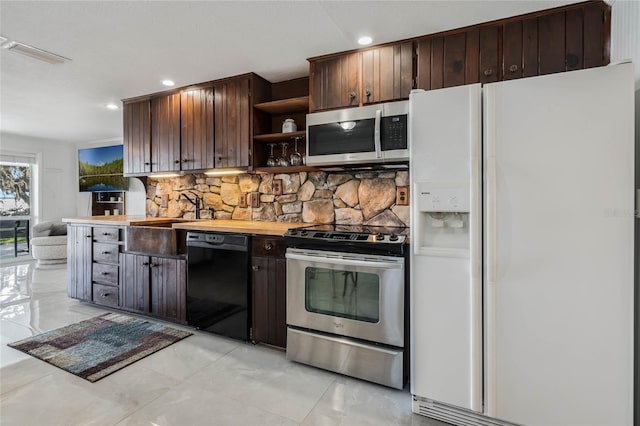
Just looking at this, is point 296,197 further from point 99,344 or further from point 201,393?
point 99,344

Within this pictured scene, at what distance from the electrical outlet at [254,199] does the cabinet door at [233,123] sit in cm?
44

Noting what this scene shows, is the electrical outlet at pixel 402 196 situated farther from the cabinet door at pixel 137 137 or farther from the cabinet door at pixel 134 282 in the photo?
the cabinet door at pixel 137 137

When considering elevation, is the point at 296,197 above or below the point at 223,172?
below

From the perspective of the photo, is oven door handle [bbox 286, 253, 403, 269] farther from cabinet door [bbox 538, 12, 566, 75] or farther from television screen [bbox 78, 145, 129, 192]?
television screen [bbox 78, 145, 129, 192]

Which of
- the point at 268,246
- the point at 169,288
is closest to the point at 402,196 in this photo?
the point at 268,246

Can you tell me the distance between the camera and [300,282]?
2361 millimetres

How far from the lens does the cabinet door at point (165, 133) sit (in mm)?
3516

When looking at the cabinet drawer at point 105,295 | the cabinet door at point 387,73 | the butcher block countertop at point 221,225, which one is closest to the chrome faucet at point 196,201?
the butcher block countertop at point 221,225

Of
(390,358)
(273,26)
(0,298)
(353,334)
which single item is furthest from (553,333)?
(0,298)

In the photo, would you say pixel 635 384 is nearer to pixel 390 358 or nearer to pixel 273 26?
pixel 390 358

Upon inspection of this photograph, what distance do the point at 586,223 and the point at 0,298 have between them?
5812mm

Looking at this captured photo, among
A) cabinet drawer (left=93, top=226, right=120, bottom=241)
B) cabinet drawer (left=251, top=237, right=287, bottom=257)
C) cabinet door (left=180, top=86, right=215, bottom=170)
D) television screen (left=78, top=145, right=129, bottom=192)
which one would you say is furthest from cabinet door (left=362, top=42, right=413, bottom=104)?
television screen (left=78, top=145, right=129, bottom=192)

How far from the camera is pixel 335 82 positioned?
264 cm

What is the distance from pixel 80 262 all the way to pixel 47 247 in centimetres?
282
